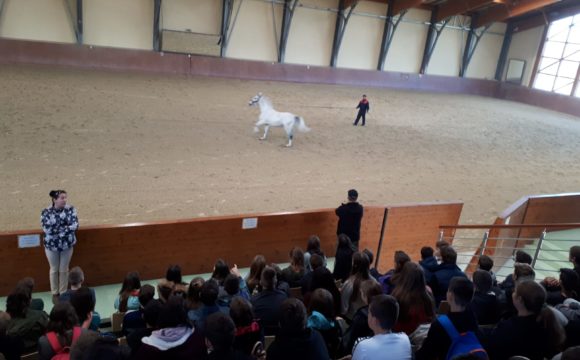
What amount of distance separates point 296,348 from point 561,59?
103 feet

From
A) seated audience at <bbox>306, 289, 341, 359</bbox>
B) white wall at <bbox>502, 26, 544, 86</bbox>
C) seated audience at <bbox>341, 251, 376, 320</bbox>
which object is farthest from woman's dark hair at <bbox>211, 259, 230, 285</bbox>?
white wall at <bbox>502, 26, 544, 86</bbox>

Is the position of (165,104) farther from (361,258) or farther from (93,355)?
(93,355)

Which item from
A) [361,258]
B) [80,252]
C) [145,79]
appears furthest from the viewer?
[145,79]

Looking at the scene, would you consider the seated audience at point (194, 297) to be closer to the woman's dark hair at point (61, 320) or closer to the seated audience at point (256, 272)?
the seated audience at point (256, 272)

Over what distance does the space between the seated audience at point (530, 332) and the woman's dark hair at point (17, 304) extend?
332 centimetres

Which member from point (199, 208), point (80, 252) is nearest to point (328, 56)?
point (199, 208)

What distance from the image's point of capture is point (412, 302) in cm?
349

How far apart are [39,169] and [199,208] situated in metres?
3.31

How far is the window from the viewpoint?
26875mm

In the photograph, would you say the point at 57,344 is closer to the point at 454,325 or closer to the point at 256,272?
the point at 256,272

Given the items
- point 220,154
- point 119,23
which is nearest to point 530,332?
point 220,154

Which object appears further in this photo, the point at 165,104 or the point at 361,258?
the point at 165,104

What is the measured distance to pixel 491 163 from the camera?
1327 centimetres

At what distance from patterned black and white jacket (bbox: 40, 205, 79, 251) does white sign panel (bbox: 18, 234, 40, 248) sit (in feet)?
1.10
